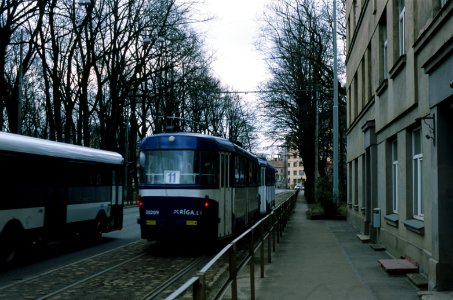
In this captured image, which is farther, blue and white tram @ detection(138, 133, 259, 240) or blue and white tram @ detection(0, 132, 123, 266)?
blue and white tram @ detection(138, 133, 259, 240)

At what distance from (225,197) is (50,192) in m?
4.34

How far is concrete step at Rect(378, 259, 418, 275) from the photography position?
11.0m

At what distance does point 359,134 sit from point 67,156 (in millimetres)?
11650

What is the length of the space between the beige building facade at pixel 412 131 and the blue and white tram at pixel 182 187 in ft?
13.6

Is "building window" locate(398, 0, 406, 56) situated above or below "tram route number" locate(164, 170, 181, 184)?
above

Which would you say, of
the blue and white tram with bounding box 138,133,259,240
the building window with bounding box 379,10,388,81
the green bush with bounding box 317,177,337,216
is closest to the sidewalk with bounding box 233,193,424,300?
the blue and white tram with bounding box 138,133,259,240

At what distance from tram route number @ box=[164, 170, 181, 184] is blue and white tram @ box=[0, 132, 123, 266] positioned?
97.3 inches

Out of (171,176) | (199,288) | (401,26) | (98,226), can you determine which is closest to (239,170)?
(171,176)

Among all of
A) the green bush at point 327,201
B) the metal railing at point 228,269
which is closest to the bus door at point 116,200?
the metal railing at point 228,269

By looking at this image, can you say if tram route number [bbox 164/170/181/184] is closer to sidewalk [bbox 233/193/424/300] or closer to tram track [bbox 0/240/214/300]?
tram track [bbox 0/240/214/300]

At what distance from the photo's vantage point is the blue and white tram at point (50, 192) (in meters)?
12.3

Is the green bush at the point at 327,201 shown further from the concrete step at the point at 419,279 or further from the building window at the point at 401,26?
the concrete step at the point at 419,279

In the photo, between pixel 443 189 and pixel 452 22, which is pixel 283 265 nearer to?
pixel 443 189

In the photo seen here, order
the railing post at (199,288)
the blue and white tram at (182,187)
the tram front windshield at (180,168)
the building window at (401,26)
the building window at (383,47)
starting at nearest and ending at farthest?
the railing post at (199,288) < the building window at (401,26) < the blue and white tram at (182,187) < the tram front windshield at (180,168) < the building window at (383,47)
